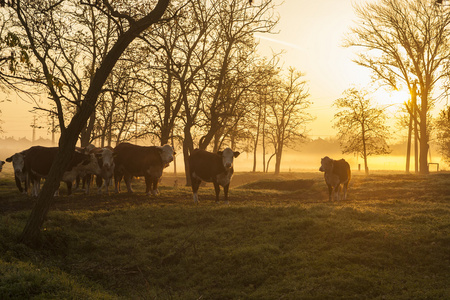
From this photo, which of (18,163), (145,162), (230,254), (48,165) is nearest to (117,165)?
(145,162)

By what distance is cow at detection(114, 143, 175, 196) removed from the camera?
2177cm

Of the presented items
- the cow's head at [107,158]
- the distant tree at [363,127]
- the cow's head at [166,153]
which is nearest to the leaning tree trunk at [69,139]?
the cow's head at [107,158]

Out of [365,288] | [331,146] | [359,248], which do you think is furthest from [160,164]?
[331,146]

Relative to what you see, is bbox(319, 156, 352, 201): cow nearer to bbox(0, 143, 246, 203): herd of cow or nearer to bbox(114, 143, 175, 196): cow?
bbox(0, 143, 246, 203): herd of cow

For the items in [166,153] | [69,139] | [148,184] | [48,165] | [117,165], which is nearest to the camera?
[69,139]

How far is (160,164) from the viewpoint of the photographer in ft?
72.2

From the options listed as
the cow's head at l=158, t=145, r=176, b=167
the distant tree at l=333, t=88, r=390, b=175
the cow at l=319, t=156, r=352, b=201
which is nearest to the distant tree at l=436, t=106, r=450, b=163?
the distant tree at l=333, t=88, r=390, b=175

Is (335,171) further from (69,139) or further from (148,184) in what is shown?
(69,139)

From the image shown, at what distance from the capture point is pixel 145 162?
21.8m

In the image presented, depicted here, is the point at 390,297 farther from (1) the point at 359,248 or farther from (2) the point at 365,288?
(1) the point at 359,248

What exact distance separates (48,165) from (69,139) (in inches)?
352

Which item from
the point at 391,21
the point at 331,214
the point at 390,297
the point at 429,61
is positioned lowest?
the point at 390,297

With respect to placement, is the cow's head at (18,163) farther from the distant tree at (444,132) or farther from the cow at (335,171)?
the distant tree at (444,132)

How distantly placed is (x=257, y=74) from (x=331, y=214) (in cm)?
1809
